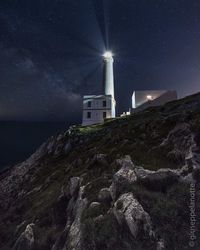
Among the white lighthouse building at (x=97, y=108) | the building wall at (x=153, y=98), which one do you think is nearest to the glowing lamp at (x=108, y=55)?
the white lighthouse building at (x=97, y=108)

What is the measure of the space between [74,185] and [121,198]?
1193 cm

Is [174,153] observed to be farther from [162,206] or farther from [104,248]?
[104,248]

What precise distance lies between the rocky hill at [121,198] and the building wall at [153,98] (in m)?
29.8

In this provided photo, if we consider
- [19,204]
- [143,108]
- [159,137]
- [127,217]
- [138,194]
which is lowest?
[19,204]

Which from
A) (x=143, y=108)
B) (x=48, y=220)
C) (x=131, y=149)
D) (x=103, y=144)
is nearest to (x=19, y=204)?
(x=48, y=220)

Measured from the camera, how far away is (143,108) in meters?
80.1

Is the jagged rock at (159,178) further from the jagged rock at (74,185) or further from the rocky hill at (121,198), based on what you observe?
the jagged rock at (74,185)

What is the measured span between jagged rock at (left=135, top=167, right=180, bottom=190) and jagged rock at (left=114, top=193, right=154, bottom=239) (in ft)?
11.8

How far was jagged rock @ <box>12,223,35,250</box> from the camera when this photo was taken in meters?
30.9

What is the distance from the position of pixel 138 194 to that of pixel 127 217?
11.3 feet

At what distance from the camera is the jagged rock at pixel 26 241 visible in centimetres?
3089

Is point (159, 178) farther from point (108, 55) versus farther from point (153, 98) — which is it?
point (108, 55)

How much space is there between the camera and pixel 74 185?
38.1 m

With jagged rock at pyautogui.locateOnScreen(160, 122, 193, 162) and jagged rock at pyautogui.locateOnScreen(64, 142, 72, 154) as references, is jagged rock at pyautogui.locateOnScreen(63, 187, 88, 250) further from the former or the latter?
jagged rock at pyautogui.locateOnScreen(64, 142, 72, 154)
